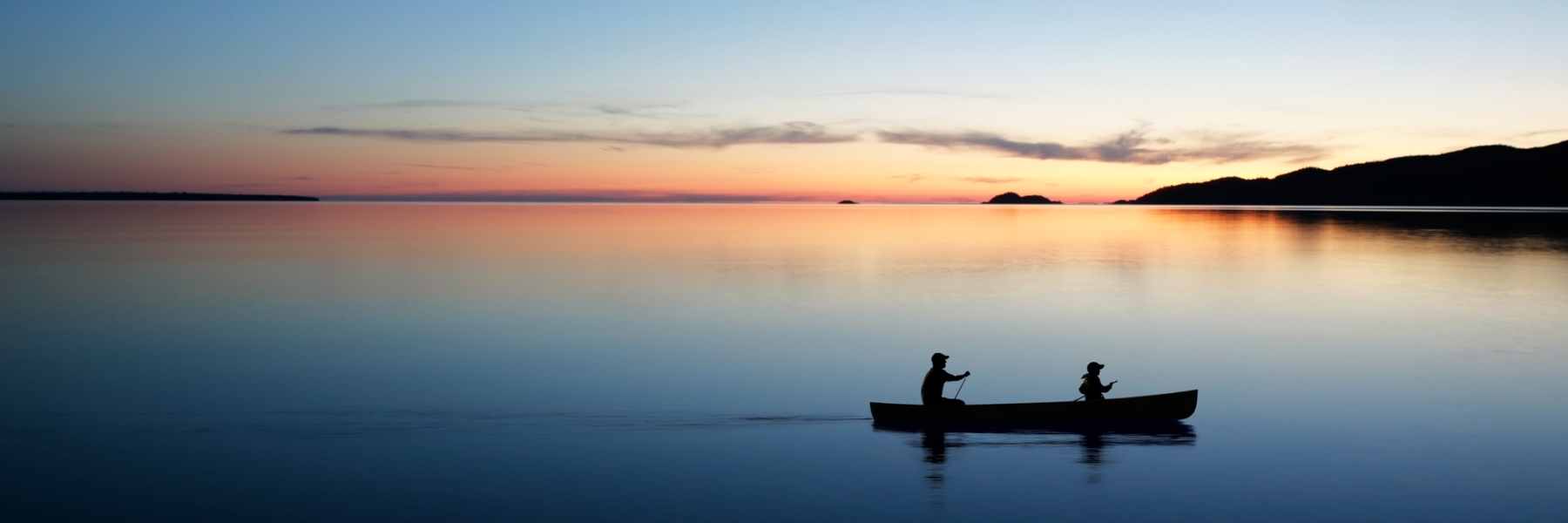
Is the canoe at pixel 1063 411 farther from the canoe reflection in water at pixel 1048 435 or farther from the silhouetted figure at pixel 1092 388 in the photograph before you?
the silhouetted figure at pixel 1092 388

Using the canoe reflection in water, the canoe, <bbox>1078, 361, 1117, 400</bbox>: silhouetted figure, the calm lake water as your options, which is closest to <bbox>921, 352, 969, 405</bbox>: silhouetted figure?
the canoe

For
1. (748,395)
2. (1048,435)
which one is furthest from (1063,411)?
(748,395)

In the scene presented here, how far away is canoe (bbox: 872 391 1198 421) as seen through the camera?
13.8 metres

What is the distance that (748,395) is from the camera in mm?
17000

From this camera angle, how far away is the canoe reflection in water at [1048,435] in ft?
42.3

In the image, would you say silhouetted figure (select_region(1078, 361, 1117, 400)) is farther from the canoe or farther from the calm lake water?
the calm lake water

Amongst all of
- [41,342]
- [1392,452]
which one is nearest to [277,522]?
[1392,452]

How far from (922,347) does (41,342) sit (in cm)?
2039

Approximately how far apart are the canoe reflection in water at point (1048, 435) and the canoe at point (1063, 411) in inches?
3.6

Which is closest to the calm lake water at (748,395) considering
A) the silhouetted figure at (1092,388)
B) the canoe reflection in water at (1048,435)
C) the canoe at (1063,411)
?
the canoe reflection in water at (1048,435)

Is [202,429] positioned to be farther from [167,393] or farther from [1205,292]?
[1205,292]

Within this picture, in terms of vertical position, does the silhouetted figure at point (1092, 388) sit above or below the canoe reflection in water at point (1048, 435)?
above

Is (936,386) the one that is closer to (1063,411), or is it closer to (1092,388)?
(1063,411)

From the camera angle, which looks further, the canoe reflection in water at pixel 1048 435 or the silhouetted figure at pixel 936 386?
the silhouetted figure at pixel 936 386
